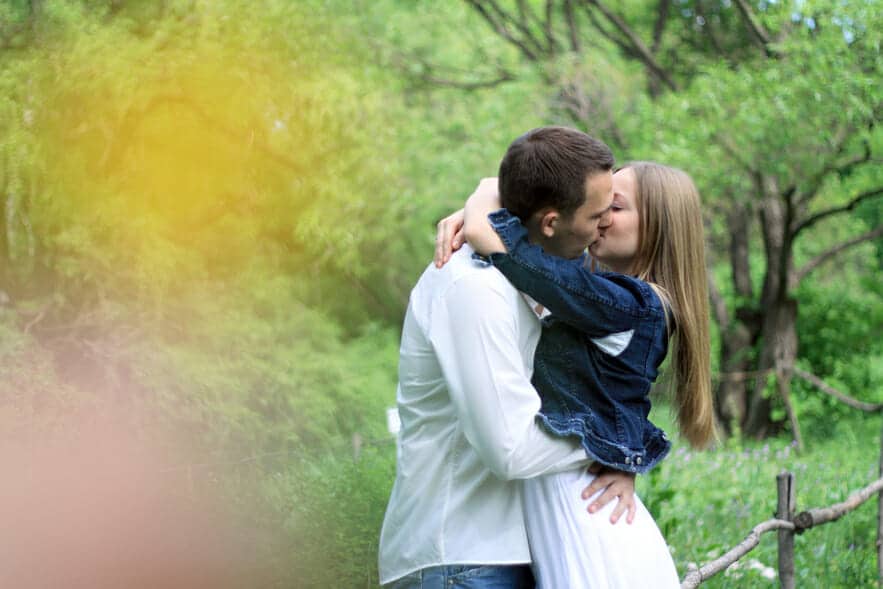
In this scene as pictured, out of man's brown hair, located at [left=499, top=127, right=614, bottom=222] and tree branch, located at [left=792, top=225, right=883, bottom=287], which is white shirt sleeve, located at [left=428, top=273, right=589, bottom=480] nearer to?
man's brown hair, located at [left=499, top=127, right=614, bottom=222]

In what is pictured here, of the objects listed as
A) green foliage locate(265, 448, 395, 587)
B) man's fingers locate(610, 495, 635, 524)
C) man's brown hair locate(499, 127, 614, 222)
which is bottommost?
green foliage locate(265, 448, 395, 587)

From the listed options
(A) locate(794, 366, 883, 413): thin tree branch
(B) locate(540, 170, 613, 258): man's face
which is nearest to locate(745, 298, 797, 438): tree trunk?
(A) locate(794, 366, 883, 413): thin tree branch

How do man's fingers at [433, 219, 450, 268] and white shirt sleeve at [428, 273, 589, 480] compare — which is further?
man's fingers at [433, 219, 450, 268]

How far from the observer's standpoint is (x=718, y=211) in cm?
1014

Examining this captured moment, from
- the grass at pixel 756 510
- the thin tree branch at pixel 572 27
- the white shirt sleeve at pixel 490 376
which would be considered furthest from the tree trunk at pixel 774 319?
the white shirt sleeve at pixel 490 376

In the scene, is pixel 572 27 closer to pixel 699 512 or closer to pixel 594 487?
pixel 699 512

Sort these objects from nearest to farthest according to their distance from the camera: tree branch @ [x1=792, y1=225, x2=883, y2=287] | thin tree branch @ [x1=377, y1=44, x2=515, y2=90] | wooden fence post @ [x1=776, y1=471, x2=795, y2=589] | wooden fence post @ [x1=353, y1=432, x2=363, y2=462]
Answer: wooden fence post @ [x1=776, y1=471, x2=795, y2=589]
wooden fence post @ [x1=353, y1=432, x2=363, y2=462]
tree branch @ [x1=792, y1=225, x2=883, y2=287]
thin tree branch @ [x1=377, y1=44, x2=515, y2=90]

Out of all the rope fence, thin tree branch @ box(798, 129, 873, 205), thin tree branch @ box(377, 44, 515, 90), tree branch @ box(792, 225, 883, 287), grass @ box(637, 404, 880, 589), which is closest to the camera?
the rope fence

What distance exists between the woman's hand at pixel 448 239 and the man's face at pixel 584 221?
0.54 feet

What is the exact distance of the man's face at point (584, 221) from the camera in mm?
1706

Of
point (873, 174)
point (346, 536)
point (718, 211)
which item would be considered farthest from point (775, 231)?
point (346, 536)

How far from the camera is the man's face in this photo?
5.60ft

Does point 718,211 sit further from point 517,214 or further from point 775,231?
point 517,214

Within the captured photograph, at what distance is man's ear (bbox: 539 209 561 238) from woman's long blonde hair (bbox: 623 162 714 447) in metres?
0.28
